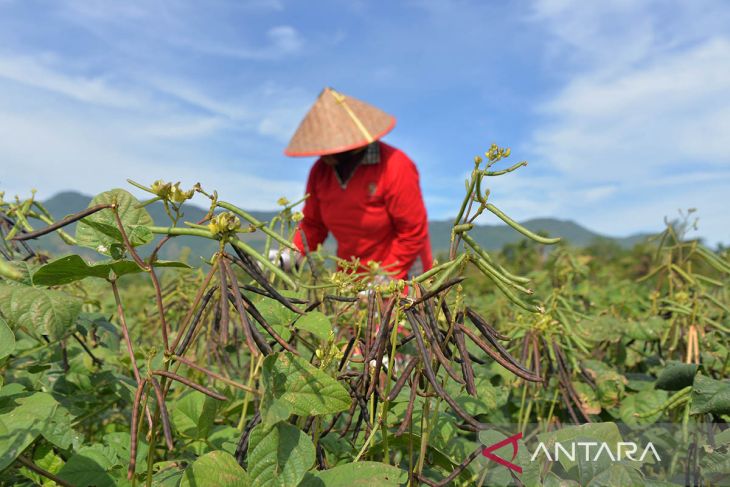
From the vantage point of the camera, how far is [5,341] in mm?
911

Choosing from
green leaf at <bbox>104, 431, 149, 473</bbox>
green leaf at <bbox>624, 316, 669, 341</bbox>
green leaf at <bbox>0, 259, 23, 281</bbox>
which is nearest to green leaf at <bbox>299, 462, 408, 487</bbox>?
green leaf at <bbox>104, 431, 149, 473</bbox>

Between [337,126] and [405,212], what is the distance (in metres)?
0.77

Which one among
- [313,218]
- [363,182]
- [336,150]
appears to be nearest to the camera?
[336,150]

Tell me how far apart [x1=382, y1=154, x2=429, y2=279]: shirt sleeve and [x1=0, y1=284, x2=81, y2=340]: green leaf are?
2983mm

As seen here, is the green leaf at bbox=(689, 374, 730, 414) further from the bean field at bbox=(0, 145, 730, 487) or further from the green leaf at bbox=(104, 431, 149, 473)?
the green leaf at bbox=(104, 431, 149, 473)

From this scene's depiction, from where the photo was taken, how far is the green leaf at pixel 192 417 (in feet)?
3.97

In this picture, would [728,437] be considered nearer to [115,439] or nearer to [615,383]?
[615,383]

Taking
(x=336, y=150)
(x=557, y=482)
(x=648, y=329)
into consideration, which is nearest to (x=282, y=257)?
(x=557, y=482)

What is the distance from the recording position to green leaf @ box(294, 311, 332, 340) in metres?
0.98

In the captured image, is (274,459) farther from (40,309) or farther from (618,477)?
(618,477)

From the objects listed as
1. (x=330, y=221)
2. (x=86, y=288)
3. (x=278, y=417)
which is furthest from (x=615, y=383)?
(x=330, y=221)

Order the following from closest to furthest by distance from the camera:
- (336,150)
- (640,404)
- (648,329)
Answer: (640,404) → (648,329) → (336,150)

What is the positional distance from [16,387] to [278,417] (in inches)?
27.2

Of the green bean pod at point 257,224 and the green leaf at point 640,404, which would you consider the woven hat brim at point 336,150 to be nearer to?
the green leaf at point 640,404
